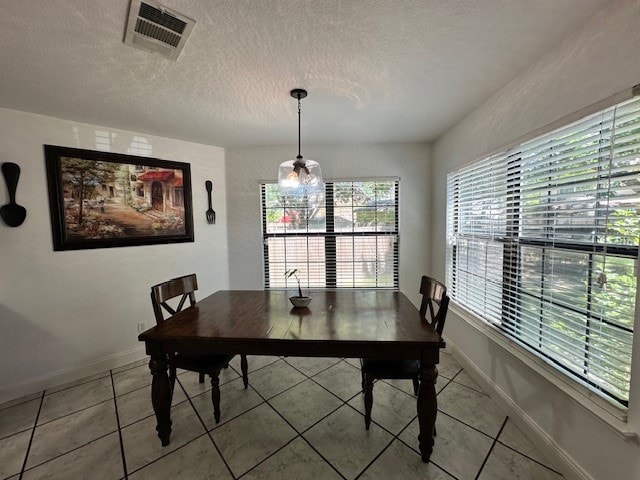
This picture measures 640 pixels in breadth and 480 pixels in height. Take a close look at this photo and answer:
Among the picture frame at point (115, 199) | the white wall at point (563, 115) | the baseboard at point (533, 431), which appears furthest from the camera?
the picture frame at point (115, 199)

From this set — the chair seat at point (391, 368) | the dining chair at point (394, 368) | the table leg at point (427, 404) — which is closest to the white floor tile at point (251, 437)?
the dining chair at point (394, 368)

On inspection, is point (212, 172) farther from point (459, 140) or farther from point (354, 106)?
point (459, 140)

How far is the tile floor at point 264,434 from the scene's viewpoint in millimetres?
1422

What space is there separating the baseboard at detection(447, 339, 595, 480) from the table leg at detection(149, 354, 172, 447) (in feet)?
7.34

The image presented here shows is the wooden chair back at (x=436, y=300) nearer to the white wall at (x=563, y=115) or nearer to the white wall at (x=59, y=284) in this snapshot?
the white wall at (x=563, y=115)

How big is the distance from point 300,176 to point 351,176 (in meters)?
1.39

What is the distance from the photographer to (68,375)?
2.27 m

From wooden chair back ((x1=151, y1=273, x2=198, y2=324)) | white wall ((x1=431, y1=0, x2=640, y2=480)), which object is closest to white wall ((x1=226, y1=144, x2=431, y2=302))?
white wall ((x1=431, y1=0, x2=640, y2=480))

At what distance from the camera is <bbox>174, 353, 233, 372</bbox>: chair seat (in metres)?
1.68

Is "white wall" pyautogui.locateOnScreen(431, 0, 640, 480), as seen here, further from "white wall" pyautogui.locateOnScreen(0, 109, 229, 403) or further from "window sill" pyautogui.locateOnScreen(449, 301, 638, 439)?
"white wall" pyautogui.locateOnScreen(0, 109, 229, 403)

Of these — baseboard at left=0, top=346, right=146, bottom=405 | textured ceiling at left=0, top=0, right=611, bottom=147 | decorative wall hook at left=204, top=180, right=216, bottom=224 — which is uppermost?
textured ceiling at left=0, top=0, right=611, bottom=147

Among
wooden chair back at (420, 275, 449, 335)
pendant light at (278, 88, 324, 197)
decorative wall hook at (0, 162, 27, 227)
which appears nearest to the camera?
wooden chair back at (420, 275, 449, 335)

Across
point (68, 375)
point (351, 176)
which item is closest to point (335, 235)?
point (351, 176)

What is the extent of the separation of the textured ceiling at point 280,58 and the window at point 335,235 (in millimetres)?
1005
